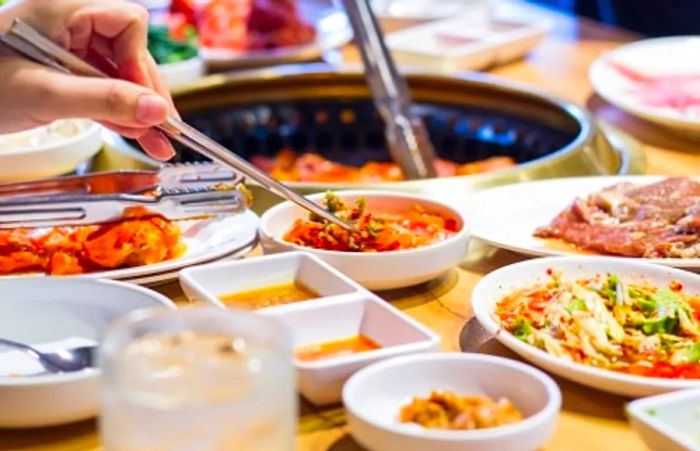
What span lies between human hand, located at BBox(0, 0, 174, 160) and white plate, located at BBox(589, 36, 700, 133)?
1.41m

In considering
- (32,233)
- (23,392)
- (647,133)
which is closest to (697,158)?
(647,133)

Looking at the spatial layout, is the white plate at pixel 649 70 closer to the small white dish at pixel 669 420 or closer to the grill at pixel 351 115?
the grill at pixel 351 115

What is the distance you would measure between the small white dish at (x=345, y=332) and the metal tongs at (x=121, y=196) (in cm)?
44

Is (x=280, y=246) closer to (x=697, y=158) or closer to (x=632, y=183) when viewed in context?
(x=632, y=183)

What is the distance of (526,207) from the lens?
7.48 ft

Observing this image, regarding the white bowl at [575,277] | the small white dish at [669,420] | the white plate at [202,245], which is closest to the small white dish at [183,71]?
the white plate at [202,245]

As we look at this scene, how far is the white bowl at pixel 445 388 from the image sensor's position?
1288 mm

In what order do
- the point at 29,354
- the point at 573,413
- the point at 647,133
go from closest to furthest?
the point at 573,413 → the point at 29,354 → the point at 647,133

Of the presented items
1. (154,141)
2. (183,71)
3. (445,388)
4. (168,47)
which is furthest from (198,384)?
(168,47)

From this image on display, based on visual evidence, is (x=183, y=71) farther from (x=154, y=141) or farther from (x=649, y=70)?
(x=154, y=141)

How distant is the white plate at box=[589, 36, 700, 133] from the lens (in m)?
2.95

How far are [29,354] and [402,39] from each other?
2399mm

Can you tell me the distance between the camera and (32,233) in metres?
1.97

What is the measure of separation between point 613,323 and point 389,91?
4.63 feet
